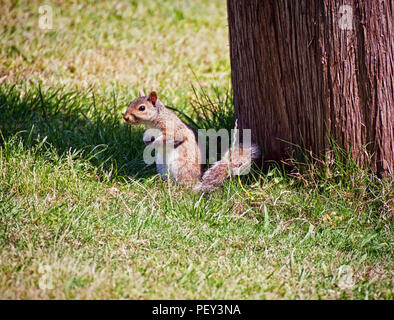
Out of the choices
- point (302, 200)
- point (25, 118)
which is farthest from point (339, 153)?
point (25, 118)

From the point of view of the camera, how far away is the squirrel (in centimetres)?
419

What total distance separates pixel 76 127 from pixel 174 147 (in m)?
1.18

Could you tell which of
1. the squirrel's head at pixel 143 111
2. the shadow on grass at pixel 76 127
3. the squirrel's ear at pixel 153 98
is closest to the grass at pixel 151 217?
the shadow on grass at pixel 76 127

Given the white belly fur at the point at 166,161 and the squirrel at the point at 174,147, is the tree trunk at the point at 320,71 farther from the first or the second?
the white belly fur at the point at 166,161

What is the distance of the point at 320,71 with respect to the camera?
12.2 feet

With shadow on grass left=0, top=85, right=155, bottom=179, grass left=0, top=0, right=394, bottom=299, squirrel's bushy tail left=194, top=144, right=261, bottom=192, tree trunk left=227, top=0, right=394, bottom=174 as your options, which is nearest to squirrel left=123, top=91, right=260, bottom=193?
squirrel's bushy tail left=194, top=144, right=261, bottom=192

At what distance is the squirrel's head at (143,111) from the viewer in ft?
14.0

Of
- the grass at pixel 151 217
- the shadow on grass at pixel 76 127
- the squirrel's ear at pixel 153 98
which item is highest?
the squirrel's ear at pixel 153 98

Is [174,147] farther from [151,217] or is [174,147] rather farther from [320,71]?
[320,71]

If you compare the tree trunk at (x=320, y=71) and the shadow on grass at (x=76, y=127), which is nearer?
the tree trunk at (x=320, y=71)

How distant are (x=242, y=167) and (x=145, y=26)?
3.92 metres

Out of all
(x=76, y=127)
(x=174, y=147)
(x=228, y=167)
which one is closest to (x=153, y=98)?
(x=174, y=147)

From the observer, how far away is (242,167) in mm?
4098

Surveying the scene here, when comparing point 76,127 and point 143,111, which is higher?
point 143,111
